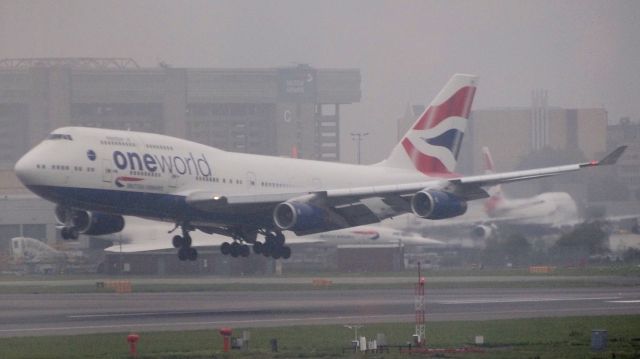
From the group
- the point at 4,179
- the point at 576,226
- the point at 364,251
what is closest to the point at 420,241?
the point at 364,251

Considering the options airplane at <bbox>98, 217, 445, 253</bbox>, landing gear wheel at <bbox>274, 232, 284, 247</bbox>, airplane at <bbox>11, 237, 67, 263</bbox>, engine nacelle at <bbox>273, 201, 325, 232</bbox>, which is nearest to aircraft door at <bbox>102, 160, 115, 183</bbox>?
engine nacelle at <bbox>273, 201, 325, 232</bbox>

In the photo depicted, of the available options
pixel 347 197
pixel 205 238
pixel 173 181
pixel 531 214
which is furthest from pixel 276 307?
pixel 531 214

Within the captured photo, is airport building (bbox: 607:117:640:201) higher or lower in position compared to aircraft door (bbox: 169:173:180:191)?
higher

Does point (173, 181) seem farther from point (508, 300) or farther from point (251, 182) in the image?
point (508, 300)

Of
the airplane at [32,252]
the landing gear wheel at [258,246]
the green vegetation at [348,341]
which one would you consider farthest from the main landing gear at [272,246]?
the airplane at [32,252]

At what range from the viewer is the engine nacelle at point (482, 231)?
8688 cm

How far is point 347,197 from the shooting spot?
61.5m

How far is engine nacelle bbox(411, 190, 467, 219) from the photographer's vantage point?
199ft

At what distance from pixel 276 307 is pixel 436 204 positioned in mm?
10672

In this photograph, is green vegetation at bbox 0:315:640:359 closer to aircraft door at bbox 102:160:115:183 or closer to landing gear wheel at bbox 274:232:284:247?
aircraft door at bbox 102:160:115:183

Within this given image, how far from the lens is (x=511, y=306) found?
55.7 m

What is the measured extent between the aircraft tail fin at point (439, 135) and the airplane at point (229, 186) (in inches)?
3.4

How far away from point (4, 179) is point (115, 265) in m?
14.2

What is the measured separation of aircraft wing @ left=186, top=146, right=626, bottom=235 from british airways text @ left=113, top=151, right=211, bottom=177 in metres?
1.40
